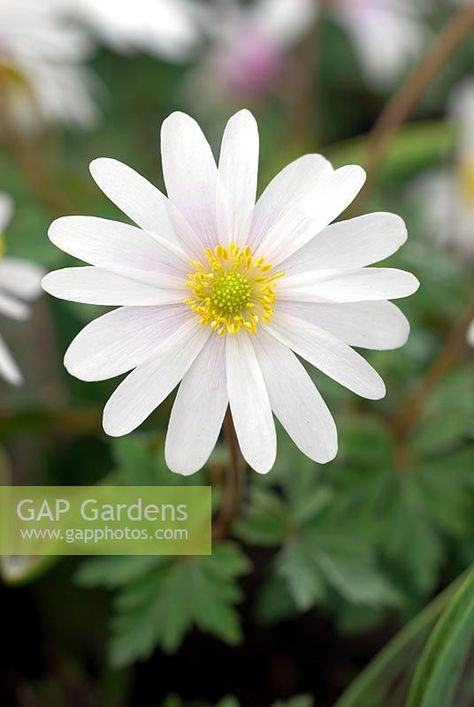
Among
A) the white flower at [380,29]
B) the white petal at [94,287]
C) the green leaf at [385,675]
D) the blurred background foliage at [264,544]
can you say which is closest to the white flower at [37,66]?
the blurred background foliage at [264,544]

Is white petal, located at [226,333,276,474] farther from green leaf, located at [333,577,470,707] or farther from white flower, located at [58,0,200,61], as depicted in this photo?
white flower, located at [58,0,200,61]

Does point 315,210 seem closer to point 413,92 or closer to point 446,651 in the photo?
point 446,651

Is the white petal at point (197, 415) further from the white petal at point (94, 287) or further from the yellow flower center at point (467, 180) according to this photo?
the yellow flower center at point (467, 180)

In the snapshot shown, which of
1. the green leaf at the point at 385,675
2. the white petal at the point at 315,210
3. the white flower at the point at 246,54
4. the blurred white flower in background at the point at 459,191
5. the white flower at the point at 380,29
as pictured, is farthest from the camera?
the white flower at the point at 246,54

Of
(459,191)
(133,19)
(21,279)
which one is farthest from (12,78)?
→ (459,191)

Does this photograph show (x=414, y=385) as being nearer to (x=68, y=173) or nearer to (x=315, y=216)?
(x=315, y=216)

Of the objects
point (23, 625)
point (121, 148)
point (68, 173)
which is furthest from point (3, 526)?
point (121, 148)

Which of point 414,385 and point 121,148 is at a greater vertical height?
point 121,148
